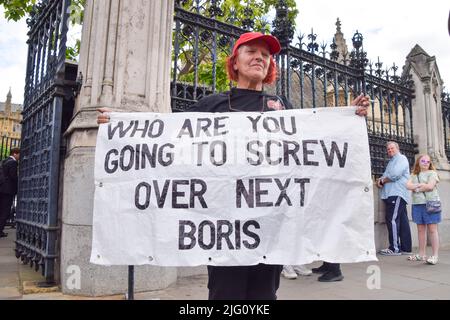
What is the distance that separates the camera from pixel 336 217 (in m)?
2.51

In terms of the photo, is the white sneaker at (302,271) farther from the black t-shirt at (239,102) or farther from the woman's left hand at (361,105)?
the black t-shirt at (239,102)

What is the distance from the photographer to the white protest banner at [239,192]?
247 centimetres

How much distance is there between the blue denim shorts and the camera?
20.9 ft

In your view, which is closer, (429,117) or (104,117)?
(104,117)

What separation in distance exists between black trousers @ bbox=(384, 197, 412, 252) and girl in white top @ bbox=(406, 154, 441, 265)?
61 cm

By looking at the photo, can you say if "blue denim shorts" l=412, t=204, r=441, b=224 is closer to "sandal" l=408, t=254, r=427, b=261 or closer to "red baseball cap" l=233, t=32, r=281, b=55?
"sandal" l=408, t=254, r=427, b=261

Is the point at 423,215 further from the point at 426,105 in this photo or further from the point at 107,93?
the point at 107,93

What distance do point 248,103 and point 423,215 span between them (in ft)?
17.2

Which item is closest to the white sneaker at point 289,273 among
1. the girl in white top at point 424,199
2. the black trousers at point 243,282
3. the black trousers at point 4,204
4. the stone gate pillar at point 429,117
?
the black trousers at point 243,282

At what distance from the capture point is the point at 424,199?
6.51 meters

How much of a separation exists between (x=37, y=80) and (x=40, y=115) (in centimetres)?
83

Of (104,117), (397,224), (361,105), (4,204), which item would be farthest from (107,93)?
(4,204)

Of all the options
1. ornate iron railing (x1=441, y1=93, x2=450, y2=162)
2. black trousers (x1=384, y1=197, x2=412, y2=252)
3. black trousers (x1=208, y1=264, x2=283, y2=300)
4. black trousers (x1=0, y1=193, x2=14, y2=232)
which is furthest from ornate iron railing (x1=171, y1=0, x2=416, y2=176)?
black trousers (x1=0, y1=193, x2=14, y2=232)
